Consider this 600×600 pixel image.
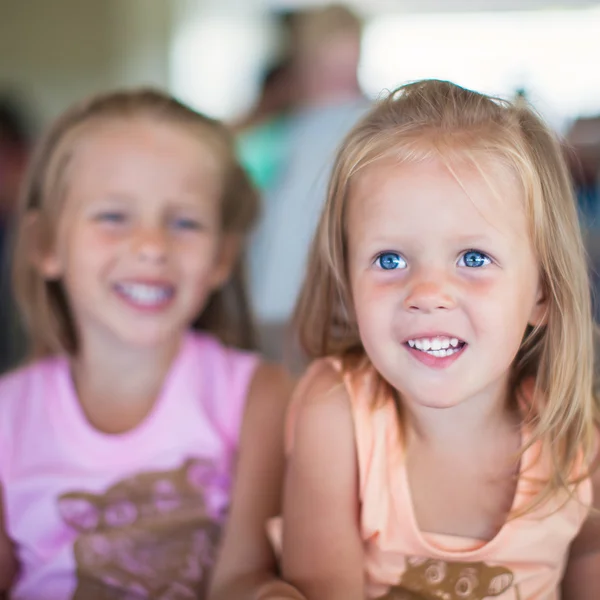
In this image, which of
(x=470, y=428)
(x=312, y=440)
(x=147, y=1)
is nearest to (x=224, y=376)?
(x=312, y=440)

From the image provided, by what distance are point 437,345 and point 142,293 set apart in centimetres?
49

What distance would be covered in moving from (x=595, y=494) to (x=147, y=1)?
5103 mm

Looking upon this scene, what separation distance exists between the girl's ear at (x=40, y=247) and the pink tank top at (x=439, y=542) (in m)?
0.57

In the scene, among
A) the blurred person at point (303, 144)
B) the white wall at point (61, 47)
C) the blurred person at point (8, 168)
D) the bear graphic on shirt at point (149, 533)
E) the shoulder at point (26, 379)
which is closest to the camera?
the bear graphic on shirt at point (149, 533)

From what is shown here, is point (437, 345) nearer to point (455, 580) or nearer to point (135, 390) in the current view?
point (455, 580)

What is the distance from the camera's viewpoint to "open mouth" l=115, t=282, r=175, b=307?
43.5 inches

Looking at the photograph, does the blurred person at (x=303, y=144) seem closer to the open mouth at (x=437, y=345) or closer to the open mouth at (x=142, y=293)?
the open mouth at (x=142, y=293)

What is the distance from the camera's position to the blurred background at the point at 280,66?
6.51ft

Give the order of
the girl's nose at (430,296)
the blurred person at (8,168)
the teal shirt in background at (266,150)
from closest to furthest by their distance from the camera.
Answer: the girl's nose at (430,296) < the teal shirt in background at (266,150) < the blurred person at (8,168)

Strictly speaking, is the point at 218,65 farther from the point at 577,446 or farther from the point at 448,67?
the point at 577,446

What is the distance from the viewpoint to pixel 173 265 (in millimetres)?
1109

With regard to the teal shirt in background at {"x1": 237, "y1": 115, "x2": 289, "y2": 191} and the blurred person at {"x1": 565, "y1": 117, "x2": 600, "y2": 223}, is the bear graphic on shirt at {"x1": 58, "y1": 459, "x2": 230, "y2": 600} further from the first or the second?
the blurred person at {"x1": 565, "y1": 117, "x2": 600, "y2": 223}

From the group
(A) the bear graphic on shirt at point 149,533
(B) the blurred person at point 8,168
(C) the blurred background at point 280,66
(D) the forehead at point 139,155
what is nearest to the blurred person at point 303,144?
(C) the blurred background at point 280,66

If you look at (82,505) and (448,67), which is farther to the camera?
(448,67)
